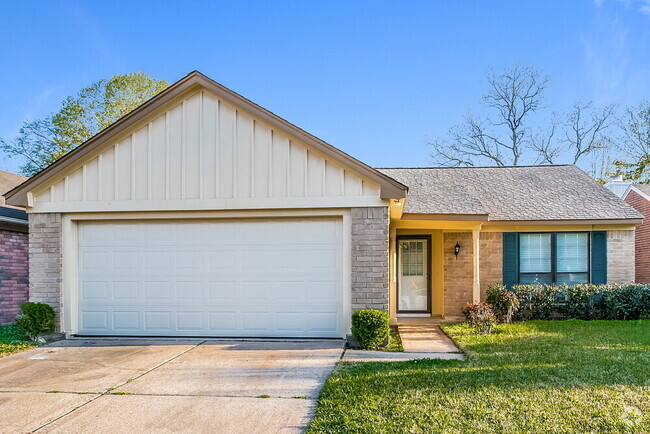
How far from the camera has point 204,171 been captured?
330 inches

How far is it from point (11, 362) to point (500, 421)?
6855 mm

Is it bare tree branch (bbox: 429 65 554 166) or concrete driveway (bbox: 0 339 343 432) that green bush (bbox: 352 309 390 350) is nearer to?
concrete driveway (bbox: 0 339 343 432)

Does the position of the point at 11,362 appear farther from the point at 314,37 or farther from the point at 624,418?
the point at 314,37

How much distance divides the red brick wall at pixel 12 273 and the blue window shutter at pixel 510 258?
39.7 feet

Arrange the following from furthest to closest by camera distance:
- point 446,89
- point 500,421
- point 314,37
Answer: point 446,89
point 314,37
point 500,421

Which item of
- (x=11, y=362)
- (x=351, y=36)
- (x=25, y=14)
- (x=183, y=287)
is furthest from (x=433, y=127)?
(x=11, y=362)

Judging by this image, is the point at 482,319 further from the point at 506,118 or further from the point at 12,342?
the point at 506,118

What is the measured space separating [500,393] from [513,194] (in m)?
9.47

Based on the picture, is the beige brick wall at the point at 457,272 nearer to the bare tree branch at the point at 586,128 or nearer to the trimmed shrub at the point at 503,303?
the trimmed shrub at the point at 503,303

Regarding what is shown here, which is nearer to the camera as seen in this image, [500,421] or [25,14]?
[500,421]

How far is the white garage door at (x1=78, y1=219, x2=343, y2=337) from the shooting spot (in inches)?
329

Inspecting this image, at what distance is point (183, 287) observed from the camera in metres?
8.66

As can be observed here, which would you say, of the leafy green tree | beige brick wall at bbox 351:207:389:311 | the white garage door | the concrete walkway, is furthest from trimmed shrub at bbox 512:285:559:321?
the leafy green tree

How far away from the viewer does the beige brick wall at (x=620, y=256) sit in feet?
39.5
